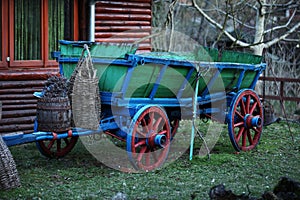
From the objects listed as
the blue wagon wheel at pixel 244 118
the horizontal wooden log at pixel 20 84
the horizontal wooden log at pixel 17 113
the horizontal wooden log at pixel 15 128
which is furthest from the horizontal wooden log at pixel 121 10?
the blue wagon wheel at pixel 244 118

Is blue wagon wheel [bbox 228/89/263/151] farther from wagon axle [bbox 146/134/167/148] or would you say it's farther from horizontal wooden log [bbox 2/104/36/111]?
horizontal wooden log [bbox 2/104/36/111]

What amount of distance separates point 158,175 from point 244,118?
7.04 ft

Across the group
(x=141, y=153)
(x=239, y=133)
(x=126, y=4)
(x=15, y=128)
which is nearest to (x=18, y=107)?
(x=15, y=128)

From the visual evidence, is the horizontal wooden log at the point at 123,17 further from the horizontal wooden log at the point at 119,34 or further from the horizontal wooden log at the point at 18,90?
the horizontal wooden log at the point at 18,90

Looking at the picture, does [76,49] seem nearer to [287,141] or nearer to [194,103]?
[194,103]

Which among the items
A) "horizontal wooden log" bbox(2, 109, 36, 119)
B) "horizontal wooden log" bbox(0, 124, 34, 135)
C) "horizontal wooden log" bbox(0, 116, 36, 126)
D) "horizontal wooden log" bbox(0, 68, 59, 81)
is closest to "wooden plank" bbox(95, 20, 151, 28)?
"horizontal wooden log" bbox(0, 68, 59, 81)

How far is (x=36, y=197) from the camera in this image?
230 inches

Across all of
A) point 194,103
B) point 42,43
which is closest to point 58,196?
point 194,103

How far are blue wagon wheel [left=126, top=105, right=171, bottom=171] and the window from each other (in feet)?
10.4

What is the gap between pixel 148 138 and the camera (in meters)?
7.14

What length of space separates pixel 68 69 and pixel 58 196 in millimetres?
2187

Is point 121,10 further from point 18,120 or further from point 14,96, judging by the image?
point 18,120

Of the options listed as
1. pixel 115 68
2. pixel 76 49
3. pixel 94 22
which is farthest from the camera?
pixel 94 22

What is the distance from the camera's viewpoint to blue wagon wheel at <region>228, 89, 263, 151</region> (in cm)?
823
